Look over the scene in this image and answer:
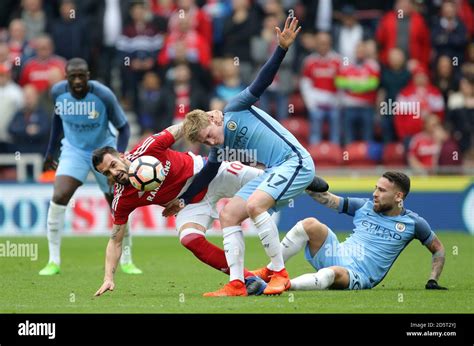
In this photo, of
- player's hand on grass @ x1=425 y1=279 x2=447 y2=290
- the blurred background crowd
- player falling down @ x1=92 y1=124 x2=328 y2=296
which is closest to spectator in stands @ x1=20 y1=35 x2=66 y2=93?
the blurred background crowd

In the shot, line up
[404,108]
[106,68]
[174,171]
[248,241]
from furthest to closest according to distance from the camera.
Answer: [106,68] → [404,108] → [248,241] → [174,171]

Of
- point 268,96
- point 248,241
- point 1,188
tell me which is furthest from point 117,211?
point 268,96

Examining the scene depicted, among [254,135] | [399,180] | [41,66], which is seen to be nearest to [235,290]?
[254,135]

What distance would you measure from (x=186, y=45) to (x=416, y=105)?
4.60 meters

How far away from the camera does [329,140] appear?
21047mm

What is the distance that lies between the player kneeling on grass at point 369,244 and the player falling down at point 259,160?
1.39ft

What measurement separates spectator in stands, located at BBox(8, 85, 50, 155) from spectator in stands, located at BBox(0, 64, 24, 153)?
0.24 metres

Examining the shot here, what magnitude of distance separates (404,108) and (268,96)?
2.62 meters

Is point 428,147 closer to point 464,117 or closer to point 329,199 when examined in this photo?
point 464,117

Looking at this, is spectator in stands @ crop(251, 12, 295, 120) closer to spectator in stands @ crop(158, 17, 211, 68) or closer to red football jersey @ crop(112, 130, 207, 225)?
spectator in stands @ crop(158, 17, 211, 68)

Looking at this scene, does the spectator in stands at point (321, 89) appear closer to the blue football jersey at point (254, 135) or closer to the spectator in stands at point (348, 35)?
the spectator in stands at point (348, 35)

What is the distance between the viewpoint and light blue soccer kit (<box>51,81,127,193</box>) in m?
13.8

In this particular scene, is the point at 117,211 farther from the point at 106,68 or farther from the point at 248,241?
the point at 106,68

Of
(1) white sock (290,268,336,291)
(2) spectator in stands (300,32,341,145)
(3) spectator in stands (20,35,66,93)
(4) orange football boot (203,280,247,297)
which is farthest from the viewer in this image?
(3) spectator in stands (20,35,66,93)
